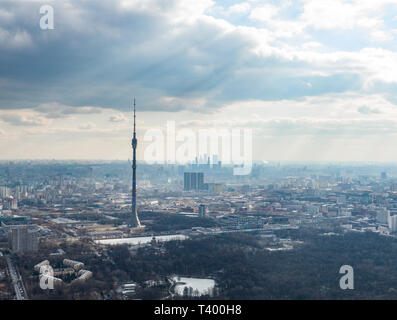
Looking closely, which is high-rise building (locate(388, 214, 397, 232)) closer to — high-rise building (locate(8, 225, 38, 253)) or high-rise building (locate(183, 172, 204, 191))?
high-rise building (locate(8, 225, 38, 253))

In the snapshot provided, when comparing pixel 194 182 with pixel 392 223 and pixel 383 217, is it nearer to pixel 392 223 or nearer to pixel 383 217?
pixel 383 217

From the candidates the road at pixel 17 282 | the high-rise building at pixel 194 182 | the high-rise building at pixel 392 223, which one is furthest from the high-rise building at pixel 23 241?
the high-rise building at pixel 194 182

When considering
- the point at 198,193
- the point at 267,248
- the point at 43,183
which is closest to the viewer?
the point at 267,248

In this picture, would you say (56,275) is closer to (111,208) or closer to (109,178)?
(111,208)

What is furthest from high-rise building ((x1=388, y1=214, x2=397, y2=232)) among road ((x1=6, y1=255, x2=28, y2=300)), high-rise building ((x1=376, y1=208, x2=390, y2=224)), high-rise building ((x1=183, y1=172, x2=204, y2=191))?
high-rise building ((x1=183, y1=172, x2=204, y2=191))
